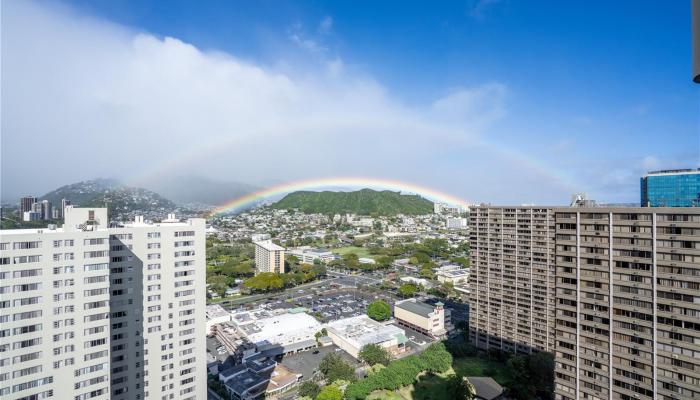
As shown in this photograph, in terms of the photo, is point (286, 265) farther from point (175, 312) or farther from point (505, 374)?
point (175, 312)

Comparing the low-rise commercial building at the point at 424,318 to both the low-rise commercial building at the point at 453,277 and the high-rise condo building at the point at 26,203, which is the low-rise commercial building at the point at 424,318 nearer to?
the low-rise commercial building at the point at 453,277

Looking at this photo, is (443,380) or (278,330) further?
(278,330)

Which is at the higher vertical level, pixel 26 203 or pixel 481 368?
pixel 26 203

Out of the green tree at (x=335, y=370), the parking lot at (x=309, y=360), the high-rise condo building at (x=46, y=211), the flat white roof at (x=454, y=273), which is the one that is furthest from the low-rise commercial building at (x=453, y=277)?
the high-rise condo building at (x=46, y=211)

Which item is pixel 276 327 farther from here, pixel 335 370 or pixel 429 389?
pixel 429 389

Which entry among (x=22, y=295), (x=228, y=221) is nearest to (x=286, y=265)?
(x=22, y=295)

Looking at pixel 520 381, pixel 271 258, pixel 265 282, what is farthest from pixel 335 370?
pixel 271 258
